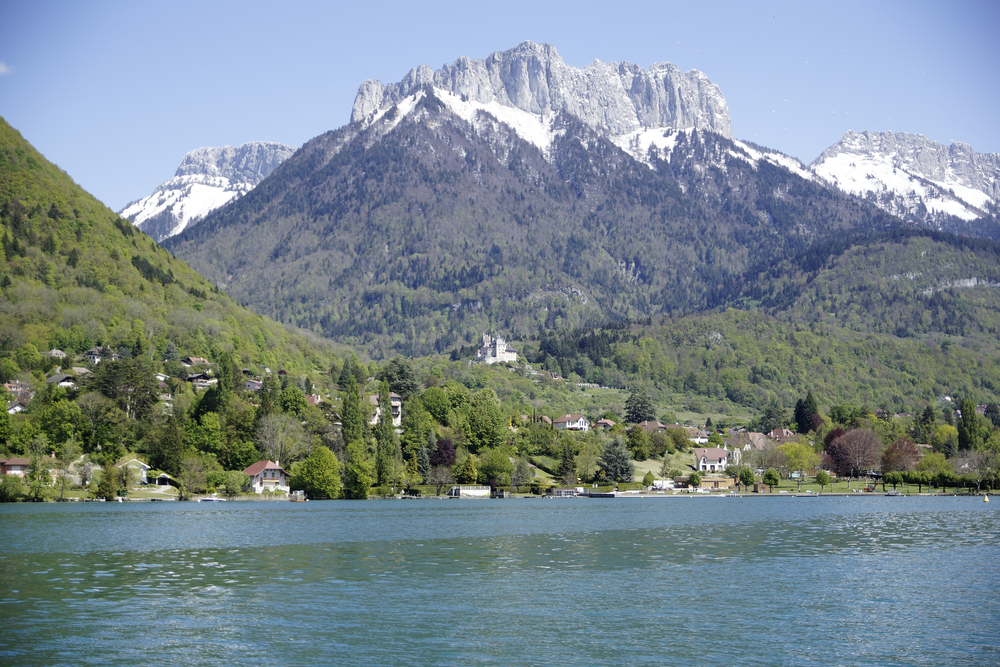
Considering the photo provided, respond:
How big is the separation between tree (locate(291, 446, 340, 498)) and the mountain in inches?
1919

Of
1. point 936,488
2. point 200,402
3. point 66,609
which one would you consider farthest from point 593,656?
point 936,488

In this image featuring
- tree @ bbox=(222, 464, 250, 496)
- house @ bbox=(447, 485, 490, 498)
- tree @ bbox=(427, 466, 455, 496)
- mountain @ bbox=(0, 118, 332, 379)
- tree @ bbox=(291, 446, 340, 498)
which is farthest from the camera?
mountain @ bbox=(0, 118, 332, 379)

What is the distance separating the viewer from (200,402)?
405 feet

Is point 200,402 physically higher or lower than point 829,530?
higher

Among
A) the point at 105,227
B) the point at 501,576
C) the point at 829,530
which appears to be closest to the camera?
the point at 501,576

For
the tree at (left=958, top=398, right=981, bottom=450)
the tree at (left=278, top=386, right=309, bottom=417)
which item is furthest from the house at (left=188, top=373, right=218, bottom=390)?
the tree at (left=958, top=398, right=981, bottom=450)

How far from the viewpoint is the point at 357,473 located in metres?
114

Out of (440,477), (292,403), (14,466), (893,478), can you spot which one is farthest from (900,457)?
(14,466)

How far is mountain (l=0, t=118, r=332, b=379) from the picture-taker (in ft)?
491

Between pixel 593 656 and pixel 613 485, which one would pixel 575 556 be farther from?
pixel 613 485

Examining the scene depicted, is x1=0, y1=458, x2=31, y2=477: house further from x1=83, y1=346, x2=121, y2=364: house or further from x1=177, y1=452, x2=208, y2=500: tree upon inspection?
x1=83, y1=346, x2=121, y2=364: house

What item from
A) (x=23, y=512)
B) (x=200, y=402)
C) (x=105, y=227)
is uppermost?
(x=105, y=227)

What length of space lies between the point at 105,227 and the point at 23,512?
11539cm

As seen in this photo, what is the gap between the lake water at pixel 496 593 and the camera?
28938 millimetres
